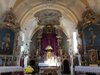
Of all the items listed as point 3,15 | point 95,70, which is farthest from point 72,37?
point 95,70

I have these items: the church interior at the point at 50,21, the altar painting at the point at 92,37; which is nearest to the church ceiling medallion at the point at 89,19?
the church interior at the point at 50,21

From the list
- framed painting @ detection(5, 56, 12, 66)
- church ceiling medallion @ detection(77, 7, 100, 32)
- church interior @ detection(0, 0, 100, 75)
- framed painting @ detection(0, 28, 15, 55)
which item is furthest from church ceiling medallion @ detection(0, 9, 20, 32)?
church ceiling medallion @ detection(77, 7, 100, 32)

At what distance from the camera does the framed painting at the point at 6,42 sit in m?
10.4

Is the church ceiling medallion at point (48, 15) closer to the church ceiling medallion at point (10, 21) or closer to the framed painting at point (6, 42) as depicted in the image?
the church ceiling medallion at point (10, 21)

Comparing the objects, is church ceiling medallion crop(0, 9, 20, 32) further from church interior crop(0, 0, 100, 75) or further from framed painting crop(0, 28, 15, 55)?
framed painting crop(0, 28, 15, 55)

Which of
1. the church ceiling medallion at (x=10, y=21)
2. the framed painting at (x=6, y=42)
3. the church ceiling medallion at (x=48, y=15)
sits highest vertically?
the church ceiling medallion at (x=48, y=15)

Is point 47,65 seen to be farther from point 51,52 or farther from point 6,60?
point 6,60

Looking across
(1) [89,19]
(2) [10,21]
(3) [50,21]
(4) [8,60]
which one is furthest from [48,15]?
(4) [8,60]

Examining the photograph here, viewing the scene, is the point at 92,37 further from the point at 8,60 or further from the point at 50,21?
the point at 8,60

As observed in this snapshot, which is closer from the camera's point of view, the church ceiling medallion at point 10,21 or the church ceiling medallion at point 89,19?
the church ceiling medallion at point 89,19

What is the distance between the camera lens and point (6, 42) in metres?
10.6

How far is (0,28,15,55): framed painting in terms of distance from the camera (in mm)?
10425

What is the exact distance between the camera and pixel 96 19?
1038cm

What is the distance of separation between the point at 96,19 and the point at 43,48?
31.3ft
